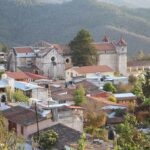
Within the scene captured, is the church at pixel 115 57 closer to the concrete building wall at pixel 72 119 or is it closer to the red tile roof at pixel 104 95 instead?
the red tile roof at pixel 104 95

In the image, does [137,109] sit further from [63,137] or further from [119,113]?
[63,137]

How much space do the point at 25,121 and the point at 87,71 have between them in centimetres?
1685

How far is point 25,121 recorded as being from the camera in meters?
22.1

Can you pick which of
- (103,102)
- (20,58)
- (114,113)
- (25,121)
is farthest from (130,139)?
(20,58)

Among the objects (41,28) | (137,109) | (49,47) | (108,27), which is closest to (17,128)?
(137,109)

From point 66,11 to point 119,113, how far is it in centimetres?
6480

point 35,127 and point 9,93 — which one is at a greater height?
point 9,93

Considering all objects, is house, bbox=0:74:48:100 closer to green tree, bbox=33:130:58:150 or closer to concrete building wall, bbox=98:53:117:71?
green tree, bbox=33:130:58:150

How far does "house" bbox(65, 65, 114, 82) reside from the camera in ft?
126

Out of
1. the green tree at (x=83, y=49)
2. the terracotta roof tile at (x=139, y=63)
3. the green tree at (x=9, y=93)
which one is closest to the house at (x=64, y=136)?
the green tree at (x=9, y=93)

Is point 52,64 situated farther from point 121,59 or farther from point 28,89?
point 28,89

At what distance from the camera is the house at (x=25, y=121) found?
21.6 m

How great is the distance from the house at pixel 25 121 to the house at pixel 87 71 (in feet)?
46.9

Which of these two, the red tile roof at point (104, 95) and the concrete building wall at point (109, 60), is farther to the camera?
the concrete building wall at point (109, 60)
